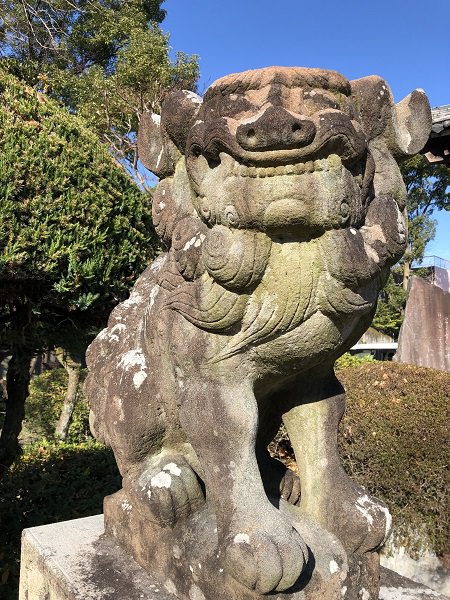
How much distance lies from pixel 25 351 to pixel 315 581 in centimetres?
238

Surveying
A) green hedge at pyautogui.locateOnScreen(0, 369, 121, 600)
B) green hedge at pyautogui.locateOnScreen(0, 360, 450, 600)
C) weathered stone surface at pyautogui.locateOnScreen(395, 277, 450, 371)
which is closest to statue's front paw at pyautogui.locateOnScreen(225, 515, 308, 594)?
green hedge at pyautogui.locateOnScreen(0, 369, 121, 600)

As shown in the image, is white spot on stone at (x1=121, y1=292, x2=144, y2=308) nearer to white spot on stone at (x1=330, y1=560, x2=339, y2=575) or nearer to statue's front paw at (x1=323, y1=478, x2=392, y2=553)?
statue's front paw at (x1=323, y1=478, x2=392, y2=553)

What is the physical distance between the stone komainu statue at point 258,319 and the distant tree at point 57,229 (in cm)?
120

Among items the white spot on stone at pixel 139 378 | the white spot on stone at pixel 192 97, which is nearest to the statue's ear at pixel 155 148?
the white spot on stone at pixel 192 97

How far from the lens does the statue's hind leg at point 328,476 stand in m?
1.49

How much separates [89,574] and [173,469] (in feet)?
1.37

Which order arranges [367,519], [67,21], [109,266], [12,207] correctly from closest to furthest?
[367,519] < [12,207] < [109,266] < [67,21]

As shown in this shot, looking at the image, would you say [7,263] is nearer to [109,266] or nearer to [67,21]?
[109,266]

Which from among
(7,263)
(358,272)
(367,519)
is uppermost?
(7,263)

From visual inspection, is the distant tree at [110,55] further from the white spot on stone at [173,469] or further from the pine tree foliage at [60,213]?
the white spot on stone at [173,469]

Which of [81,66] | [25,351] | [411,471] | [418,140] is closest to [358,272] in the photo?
[418,140]

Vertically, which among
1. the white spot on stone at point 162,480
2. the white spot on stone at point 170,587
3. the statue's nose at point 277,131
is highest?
the statue's nose at point 277,131

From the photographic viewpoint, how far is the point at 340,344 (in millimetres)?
1459

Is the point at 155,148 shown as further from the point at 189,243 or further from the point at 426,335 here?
the point at 426,335
